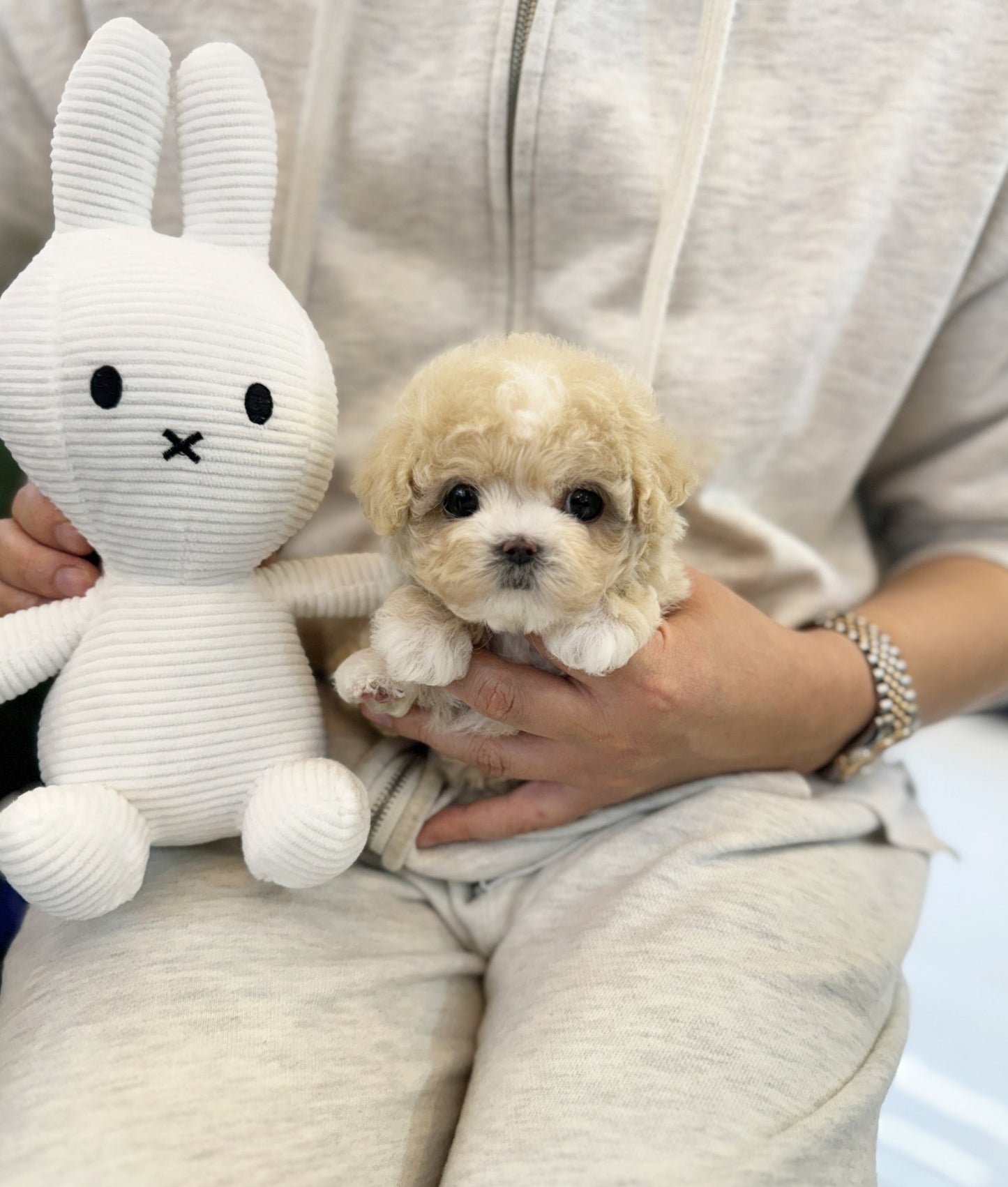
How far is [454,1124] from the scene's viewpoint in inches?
34.0

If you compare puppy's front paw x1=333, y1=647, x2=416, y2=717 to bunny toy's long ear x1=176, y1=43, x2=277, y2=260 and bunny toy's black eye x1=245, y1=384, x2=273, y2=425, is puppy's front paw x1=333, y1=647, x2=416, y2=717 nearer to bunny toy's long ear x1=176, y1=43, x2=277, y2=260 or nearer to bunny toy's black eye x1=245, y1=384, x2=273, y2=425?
bunny toy's black eye x1=245, y1=384, x2=273, y2=425

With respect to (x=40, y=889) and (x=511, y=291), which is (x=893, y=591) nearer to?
(x=511, y=291)

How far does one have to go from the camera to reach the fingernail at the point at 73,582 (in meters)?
0.87

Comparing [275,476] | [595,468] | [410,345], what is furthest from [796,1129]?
[410,345]

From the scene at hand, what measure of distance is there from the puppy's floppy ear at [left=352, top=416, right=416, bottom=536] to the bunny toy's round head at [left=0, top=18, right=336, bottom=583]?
0.06 meters

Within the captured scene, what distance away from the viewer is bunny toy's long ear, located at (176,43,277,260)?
798 mm

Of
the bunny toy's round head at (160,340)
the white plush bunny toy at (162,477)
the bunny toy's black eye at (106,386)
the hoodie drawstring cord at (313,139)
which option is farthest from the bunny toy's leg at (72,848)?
the hoodie drawstring cord at (313,139)

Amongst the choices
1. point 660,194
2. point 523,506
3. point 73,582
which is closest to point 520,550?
point 523,506

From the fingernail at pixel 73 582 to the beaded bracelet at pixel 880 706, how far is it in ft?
2.94

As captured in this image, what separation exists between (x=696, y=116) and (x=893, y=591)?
69cm

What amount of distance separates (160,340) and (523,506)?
13.3 inches

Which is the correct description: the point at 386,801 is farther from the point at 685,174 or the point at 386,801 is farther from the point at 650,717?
the point at 685,174

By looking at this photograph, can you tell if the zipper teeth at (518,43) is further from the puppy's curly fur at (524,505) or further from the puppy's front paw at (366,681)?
the puppy's front paw at (366,681)

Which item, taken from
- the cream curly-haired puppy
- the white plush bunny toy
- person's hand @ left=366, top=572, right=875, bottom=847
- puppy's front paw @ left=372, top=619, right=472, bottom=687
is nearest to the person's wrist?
person's hand @ left=366, top=572, right=875, bottom=847
